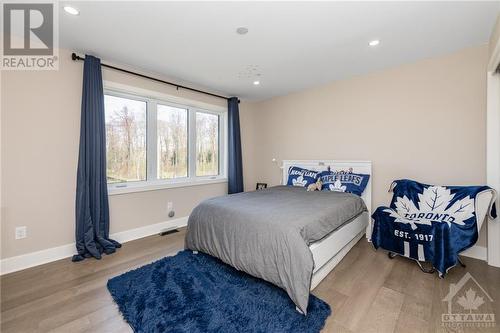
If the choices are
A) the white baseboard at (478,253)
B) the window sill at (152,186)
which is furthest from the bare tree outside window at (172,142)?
the white baseboard at (478,253)

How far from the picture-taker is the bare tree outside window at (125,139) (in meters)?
2.97

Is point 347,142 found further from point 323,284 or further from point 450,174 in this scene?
point 323,284

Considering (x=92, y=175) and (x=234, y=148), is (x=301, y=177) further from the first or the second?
(x=92, y=175)

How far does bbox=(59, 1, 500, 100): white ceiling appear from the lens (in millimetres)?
1817

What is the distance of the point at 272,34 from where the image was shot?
85.9 inches

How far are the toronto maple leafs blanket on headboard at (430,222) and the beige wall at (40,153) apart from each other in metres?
3.60

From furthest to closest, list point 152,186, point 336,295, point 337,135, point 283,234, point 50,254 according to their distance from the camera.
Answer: point 337,135
point 152,186
point 50,254
point 336,295
point 283,234

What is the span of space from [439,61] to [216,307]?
3574 mm

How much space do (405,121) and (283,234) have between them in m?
2.41

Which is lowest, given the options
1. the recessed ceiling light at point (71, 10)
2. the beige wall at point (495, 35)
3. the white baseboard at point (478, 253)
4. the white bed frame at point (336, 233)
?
the white baseboard at point (478, 253)

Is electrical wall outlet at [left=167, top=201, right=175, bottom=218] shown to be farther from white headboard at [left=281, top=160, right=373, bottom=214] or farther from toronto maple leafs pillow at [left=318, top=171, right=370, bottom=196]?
toronto maple leafs pillow at [left=318, top=171, right=370, bottom=196]

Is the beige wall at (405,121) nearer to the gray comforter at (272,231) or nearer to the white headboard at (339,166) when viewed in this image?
the white headboard at (339,166)

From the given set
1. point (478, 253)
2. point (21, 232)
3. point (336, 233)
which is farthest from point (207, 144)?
point (478, 253)

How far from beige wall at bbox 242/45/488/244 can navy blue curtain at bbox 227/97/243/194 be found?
39.3 inches
